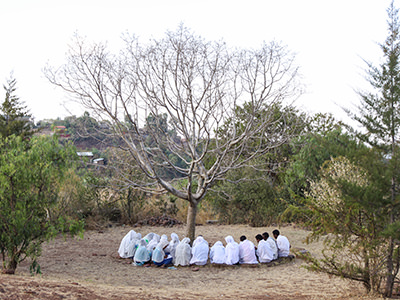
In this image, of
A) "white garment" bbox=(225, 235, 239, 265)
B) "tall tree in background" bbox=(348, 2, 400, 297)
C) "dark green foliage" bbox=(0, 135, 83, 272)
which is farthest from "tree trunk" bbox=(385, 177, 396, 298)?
"dark green foliage" bbox=(0, 135, 83, 272)

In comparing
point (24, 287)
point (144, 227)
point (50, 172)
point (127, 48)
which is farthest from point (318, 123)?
point (24, 287)

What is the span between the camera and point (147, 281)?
7.42 metres

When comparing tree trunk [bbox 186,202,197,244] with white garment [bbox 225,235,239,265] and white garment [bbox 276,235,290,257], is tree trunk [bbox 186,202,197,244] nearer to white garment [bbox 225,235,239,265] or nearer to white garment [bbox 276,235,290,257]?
white garment [bbox 225,235,239,265]

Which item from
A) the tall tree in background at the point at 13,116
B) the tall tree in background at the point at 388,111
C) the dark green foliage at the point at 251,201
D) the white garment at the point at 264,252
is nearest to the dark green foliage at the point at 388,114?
the tall tree in background at the point at 388,111

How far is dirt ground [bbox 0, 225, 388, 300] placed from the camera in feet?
17.3

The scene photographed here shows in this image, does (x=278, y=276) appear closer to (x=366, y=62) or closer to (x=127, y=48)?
(x=366, y=62)

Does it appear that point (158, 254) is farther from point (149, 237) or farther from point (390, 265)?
point (390, 265)

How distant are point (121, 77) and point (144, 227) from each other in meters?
6.92

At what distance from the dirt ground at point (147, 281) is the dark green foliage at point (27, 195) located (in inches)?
24.9

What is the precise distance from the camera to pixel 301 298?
6125 mm

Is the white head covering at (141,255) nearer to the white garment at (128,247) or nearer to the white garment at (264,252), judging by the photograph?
the white garment at (128,247)

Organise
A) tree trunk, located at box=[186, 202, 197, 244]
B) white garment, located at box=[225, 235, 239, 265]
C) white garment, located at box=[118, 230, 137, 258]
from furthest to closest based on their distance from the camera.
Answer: tree trunk, located at box=[186, 202, 197, 244]
white garment, located at box=[118, 230, 137, 258]
white garment, located at box=[225, 235, 239, 265]

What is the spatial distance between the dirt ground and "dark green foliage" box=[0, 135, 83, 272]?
631mm

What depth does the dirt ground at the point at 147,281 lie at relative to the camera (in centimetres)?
528
